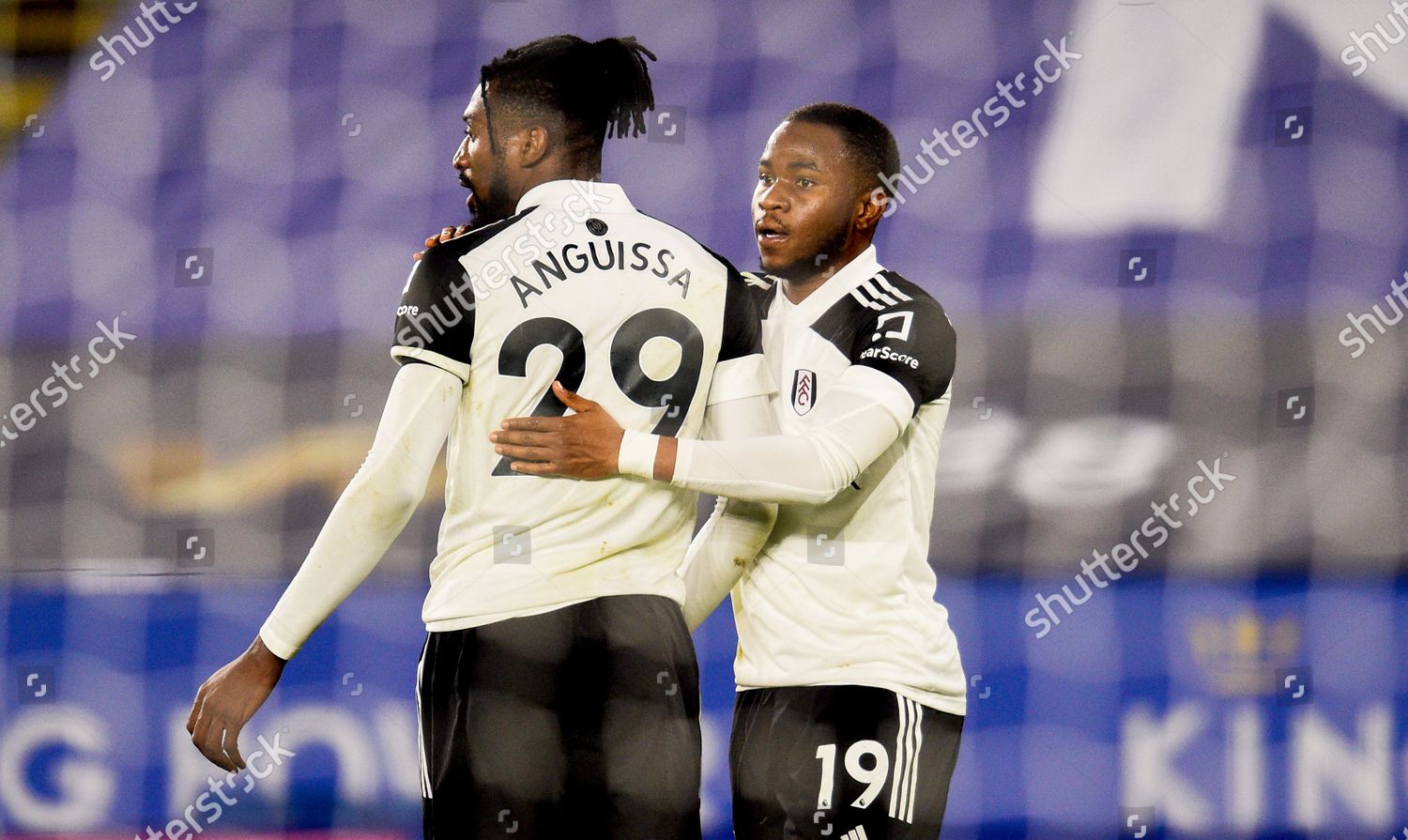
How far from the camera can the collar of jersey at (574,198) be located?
209cm

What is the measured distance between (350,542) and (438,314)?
0.37 metres

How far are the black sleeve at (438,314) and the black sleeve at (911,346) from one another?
709mm

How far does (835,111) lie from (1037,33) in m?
1.83

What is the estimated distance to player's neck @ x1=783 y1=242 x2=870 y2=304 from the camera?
2.50 m

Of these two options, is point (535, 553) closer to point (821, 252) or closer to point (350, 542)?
point (350, 542)

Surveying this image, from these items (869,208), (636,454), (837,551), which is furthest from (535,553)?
(869,208)

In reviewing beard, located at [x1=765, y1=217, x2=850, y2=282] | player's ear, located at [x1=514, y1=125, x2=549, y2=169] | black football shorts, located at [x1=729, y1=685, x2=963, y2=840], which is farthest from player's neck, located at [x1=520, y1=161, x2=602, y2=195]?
black football shorts, located at [x1=729, y1=685, x2=963, y2=840]

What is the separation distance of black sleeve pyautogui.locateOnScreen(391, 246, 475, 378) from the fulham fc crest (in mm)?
655

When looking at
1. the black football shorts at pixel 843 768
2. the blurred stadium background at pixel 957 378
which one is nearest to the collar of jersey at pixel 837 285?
the black football shorts at pixel 843 768

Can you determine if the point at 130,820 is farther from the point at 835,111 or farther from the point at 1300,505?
the point at 1300,505

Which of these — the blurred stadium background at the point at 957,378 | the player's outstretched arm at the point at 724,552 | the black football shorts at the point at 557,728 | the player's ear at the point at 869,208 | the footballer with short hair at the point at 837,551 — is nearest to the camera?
the black football shorts at the point at 557,728

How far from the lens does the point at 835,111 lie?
8.33ft

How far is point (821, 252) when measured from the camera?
98.3 inches

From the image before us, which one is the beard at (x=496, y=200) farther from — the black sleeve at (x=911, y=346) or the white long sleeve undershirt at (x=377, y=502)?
the black sleeve at (x=911, y=346)
